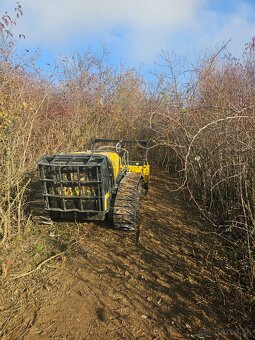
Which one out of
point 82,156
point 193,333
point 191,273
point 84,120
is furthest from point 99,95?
point 193,333

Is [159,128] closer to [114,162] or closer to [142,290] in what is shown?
[114,162]

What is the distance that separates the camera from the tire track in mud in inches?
109

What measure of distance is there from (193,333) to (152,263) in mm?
1192

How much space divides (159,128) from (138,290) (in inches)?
207

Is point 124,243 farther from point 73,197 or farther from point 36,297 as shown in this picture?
point 36,297

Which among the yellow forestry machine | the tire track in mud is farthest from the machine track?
the tire track in mud

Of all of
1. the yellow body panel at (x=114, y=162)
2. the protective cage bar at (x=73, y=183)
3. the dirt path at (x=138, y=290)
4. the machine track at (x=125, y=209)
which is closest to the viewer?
the dirt path at (x=138, y=290)

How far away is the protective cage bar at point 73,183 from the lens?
4.24 m

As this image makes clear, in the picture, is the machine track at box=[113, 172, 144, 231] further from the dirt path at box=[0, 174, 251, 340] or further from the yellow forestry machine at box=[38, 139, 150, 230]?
the dirt path at box=[0, 174, 251, 340]

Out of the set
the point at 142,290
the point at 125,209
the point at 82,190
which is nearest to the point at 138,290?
the point at 142,290

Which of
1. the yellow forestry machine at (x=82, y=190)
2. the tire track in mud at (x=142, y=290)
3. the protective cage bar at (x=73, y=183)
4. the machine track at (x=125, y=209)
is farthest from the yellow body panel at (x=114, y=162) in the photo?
the tire track in mud at (x=142, y=290)

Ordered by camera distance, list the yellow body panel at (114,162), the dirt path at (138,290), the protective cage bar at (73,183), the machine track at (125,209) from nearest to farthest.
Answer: the dirt path at (138,290) < the protective cage bar at (73,183) < the machine track at (125,209) < the yellow body panel at (114,162)

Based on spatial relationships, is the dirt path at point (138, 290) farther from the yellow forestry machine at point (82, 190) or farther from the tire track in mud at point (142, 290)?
the yellow forestry machine at point (82, 190)

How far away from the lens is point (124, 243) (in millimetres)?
4375
